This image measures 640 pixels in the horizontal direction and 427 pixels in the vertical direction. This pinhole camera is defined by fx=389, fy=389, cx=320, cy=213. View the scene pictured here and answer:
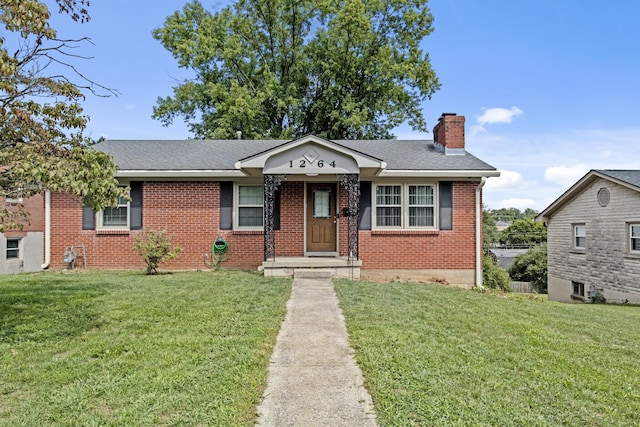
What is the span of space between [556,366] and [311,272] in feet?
19.3

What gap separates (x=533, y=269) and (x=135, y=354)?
30.3 meters

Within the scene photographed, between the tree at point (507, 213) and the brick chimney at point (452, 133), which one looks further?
the tree at point (507, 213)

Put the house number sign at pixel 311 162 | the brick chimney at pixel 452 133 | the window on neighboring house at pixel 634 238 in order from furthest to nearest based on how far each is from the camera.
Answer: the window on neighboring house at pixel 634 238 → the brick chimney at pixel 452 133 → the house number sign at pixel 311 162

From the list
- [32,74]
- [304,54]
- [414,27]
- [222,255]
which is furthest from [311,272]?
[414,27]

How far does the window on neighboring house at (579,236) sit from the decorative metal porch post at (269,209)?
1462cm

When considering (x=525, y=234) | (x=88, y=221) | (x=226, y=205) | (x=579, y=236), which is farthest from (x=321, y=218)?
(x=525, y=234)

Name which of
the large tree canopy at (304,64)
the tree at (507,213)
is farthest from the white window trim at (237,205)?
the tree at (507,213)

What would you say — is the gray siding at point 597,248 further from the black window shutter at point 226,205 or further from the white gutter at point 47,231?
the white gutter at point 47,231

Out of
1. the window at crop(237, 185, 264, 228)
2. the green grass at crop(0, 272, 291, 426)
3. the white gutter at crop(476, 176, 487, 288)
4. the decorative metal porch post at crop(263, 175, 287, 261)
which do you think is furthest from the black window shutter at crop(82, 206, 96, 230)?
the white gutter at crop(476, 176, 487, 288)

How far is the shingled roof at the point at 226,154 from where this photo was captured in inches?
414

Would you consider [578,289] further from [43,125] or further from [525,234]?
[525,234]

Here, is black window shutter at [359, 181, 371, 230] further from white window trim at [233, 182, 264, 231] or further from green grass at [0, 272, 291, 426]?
green grass at [0, 272, 291, 426]

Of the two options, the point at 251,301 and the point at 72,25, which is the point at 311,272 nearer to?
the point at 251,301

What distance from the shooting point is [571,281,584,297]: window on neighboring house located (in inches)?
681
